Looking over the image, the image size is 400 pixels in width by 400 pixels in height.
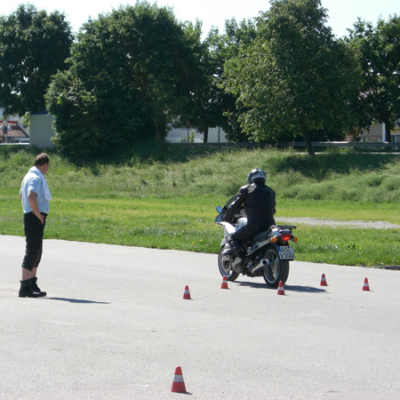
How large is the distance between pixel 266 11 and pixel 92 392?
46473mm

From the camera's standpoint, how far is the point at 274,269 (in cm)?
1005

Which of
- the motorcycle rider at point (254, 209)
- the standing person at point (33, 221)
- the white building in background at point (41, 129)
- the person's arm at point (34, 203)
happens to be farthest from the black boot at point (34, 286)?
the white building in background at point (41, 129)

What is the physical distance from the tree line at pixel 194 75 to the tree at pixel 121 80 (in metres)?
0.11

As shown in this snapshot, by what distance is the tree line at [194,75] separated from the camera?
47.2 m

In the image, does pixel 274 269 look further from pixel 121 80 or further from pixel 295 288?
pixel 121 80

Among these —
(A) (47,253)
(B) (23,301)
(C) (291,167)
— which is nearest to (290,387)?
(B) (23,301)

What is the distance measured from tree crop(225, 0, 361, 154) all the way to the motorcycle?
36855mm

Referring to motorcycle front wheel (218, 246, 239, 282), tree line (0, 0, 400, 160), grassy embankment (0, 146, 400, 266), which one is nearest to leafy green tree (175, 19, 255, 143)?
tree line (0, 0, 400, 160)

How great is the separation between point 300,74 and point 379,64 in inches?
507

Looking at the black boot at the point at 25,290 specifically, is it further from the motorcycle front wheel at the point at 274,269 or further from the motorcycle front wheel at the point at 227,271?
the motorcycle front wheel at the point at 274,269

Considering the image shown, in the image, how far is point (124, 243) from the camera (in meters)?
16.6

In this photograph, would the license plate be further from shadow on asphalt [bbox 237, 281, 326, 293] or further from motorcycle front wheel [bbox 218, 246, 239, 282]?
motorcycle front wheel [bbox 218, 246, 239, 282]

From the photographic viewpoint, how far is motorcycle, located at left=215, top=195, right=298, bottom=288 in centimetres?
978

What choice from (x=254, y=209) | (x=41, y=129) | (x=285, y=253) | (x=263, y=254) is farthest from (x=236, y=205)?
(x=41, y=129)
